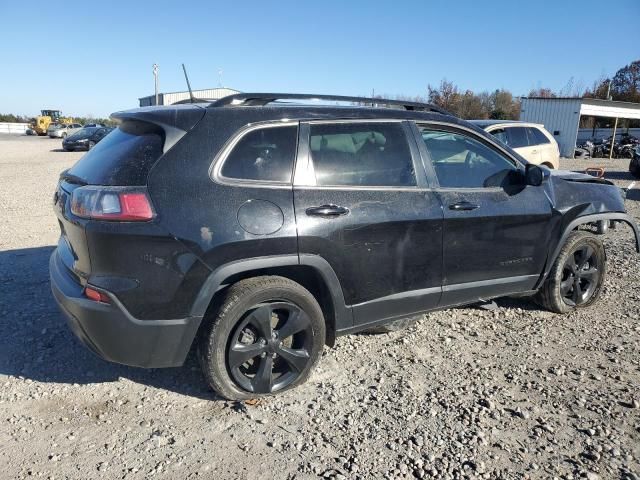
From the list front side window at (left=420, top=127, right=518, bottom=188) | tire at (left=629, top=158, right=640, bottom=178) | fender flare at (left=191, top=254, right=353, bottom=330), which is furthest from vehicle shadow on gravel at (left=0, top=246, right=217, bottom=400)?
tire at (left=629, top=158, right=640, bottom=178)

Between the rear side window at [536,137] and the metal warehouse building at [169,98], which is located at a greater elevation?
the metal warehouse building at [169,98]

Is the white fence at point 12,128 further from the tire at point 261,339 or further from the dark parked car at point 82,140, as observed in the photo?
the tire at point 261,339

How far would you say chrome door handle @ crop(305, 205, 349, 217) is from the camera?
9.95 feet

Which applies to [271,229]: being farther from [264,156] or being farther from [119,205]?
[119,205]

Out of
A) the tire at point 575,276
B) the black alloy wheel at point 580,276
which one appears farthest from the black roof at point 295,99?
the black alloy wheel at point 580,276

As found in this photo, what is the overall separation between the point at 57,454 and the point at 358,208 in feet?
7.04

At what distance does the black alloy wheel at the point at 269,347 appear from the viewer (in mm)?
3014

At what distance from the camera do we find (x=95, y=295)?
2.75 m

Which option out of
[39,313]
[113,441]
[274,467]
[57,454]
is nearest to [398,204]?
[274,467]

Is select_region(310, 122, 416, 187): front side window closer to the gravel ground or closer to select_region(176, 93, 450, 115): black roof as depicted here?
select_region(176, 93, 450, 115): black roof

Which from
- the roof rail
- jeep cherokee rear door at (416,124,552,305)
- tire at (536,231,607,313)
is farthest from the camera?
tire at (536,231,607,313)

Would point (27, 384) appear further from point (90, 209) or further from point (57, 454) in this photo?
point (90, 209)

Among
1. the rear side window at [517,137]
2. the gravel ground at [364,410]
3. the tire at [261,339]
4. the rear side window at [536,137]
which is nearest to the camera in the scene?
the gravel ground at [364,410]

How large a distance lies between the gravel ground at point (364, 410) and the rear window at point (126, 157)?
1382 mm
